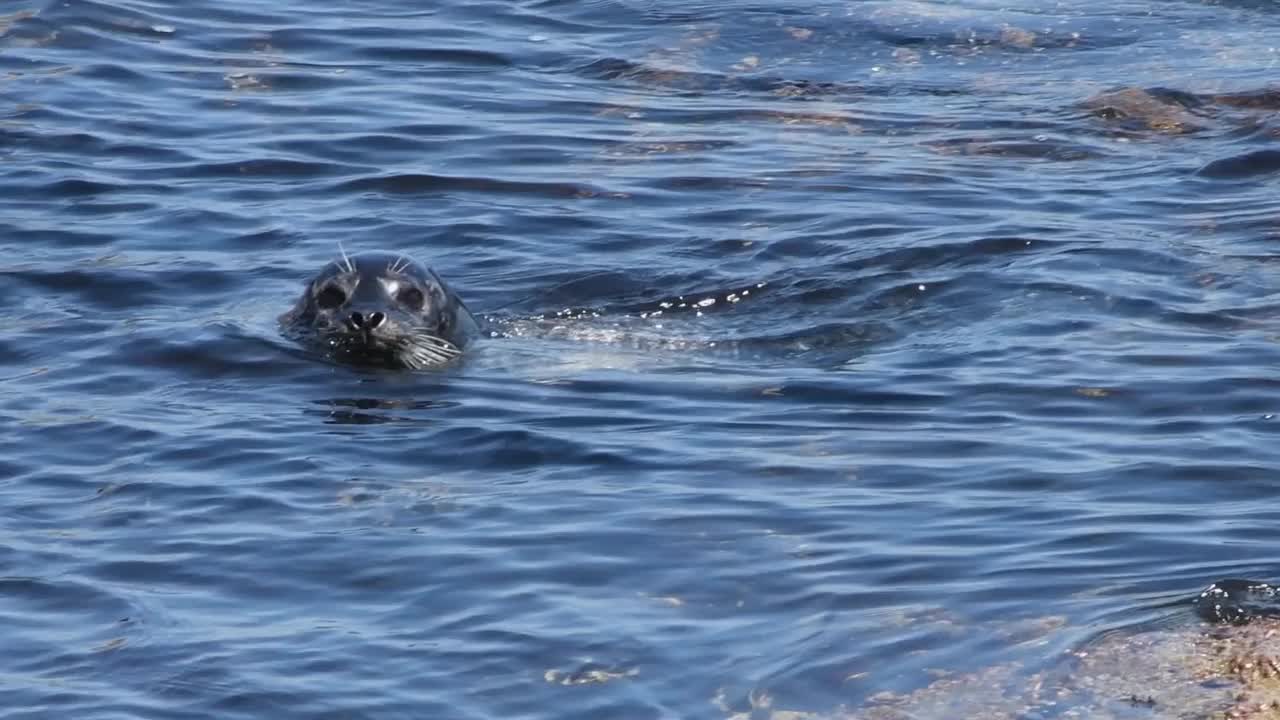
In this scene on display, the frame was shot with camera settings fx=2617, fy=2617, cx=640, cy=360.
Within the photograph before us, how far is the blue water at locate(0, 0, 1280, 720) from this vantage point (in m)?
5.92

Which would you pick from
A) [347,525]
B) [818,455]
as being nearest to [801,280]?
[818,455]

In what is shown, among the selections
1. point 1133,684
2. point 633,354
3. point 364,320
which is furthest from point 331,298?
point 1133,684

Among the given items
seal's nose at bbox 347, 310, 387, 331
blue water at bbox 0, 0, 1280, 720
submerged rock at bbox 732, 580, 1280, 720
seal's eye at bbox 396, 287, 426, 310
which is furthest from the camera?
seal's eye at bbox 396, 287, 426, 310

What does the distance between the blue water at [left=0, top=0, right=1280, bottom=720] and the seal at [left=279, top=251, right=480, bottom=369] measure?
14 cm

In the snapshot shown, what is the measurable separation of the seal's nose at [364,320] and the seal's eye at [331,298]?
175 millimetres

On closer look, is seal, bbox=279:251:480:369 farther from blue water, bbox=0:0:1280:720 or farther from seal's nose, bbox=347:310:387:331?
blue water, bbox=0:0:1280:720

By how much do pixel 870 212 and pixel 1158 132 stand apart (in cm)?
222

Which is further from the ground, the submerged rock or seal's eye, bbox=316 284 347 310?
the submerged rock

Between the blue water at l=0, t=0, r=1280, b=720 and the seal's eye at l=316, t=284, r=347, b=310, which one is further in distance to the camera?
the seal's eye at l=316, t=284, r=347, b=310

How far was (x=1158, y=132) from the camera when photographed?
1263cm

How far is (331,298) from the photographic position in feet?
30.4

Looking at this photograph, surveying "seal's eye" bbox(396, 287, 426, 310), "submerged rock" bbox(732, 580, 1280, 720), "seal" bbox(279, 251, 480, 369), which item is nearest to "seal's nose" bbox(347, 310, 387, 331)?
"seal" bbox(279, 251, 480, 369)

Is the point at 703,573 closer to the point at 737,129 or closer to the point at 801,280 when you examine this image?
the point at 801,280

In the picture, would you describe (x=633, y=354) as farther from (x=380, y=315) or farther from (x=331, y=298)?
(x=331, y=298)
